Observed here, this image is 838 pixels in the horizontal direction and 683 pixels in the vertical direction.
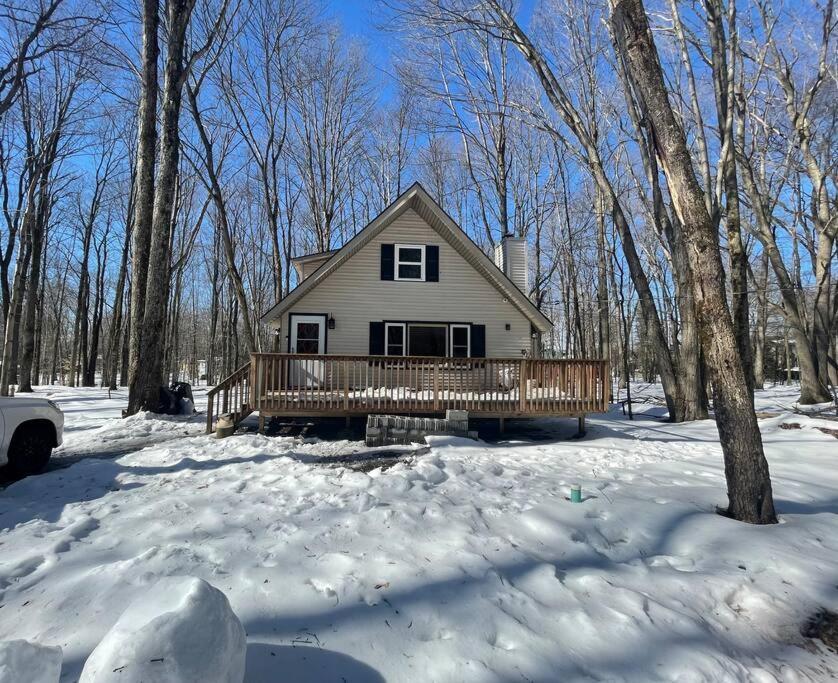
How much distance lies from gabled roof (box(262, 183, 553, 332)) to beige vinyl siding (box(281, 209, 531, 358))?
0.17m

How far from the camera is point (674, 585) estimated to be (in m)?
2.98

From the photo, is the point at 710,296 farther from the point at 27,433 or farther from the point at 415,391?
the point at 27,433

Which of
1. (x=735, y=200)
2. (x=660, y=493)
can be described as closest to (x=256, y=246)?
(x=735, y=200)

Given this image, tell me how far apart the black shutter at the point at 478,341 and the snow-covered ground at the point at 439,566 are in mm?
Answer: 7212

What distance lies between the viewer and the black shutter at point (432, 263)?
1301 cm

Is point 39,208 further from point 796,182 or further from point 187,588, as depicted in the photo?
point 796,182

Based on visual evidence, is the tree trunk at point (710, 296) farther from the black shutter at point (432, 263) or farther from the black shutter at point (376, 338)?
the black shutter at point (376, 338)

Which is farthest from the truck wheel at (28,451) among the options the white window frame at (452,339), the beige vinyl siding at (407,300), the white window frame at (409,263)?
the white window frame at (452,339)

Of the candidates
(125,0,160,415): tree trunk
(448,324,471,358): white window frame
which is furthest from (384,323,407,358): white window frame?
(125,0,160,415): tree trunk

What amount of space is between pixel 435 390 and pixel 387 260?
17.9 feet

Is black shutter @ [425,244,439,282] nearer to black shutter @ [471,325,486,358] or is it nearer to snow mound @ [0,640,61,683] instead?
black shutter @ [471,325,486,358]

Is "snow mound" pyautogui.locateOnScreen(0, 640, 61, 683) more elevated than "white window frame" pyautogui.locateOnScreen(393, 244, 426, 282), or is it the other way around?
"white window frame" pyautogui.locateOnScreen(393, 244, 426, 282)

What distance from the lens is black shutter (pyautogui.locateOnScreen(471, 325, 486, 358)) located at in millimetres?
12816

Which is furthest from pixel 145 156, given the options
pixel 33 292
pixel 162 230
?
pixel 33 292
